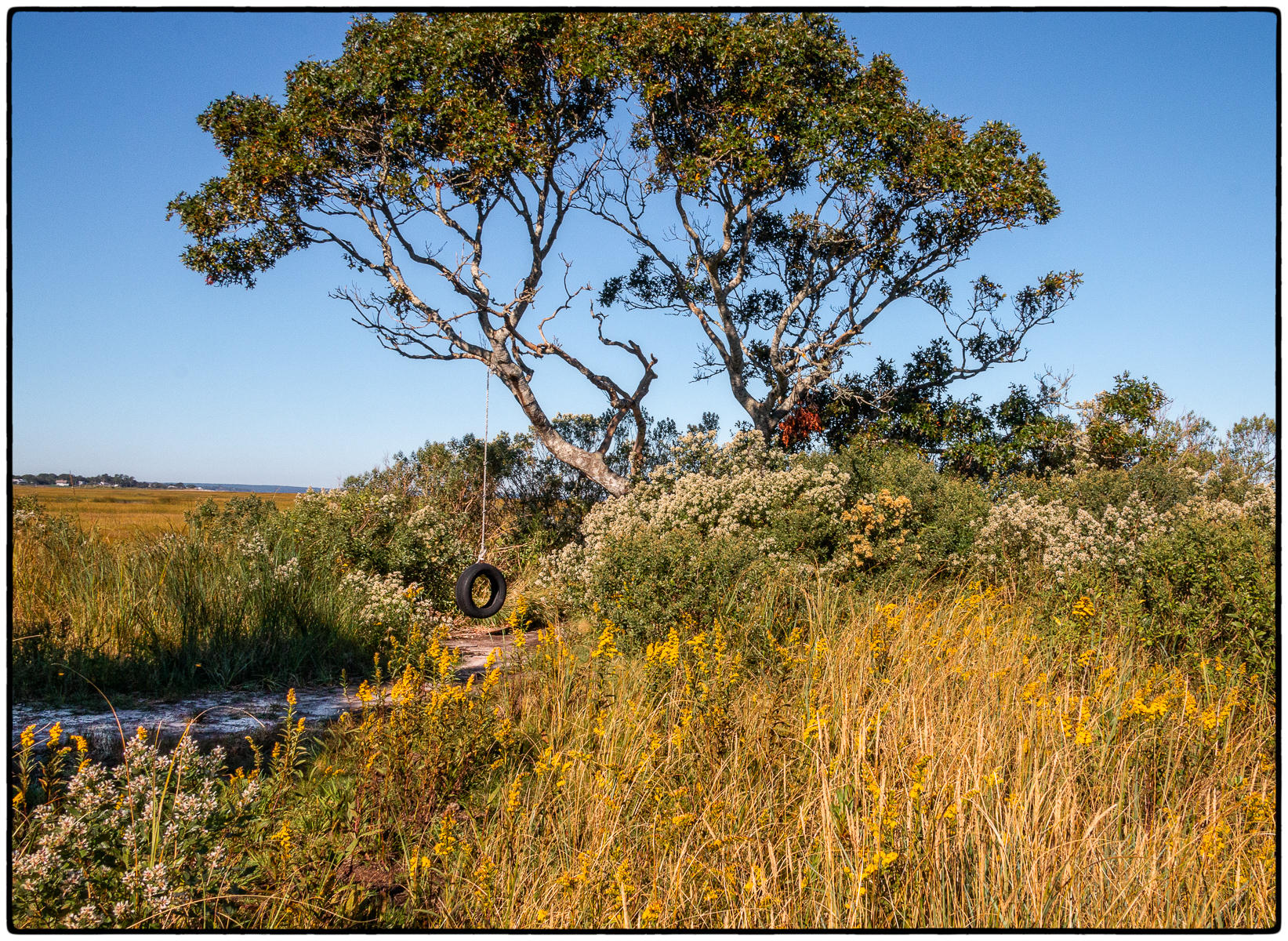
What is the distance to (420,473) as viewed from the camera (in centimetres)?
1190

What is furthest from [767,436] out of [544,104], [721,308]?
[544,104]

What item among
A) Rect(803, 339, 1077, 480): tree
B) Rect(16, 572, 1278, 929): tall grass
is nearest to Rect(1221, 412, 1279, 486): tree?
Rect(803, 339, 1077, 480): tree

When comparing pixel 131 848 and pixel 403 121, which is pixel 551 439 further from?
pixel 131 848

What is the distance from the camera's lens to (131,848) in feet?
7.72

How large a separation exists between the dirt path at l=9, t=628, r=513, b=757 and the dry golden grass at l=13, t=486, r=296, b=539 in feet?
11.2

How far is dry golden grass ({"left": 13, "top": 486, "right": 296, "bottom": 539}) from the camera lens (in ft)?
26.6

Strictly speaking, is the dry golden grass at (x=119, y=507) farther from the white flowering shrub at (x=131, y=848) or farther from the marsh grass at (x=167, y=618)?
the white flowering shrub at (x=131, y=848)

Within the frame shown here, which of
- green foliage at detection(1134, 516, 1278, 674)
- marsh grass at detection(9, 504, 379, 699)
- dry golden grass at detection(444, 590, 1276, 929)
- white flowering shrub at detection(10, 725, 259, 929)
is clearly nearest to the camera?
white flowering shrub at detection(10, 725, 259, 929)

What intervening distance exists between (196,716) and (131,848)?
171 centimetres

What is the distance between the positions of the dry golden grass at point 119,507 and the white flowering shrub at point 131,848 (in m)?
5.69

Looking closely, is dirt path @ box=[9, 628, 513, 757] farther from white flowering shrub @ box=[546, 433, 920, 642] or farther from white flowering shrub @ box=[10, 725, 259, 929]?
white flowering shrub @ box=[546, 433, 920, 642]

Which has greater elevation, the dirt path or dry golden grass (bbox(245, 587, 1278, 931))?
dry golden grass (bbox(245, 587, 1278, 931))

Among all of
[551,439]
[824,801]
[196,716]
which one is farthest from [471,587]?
[551,439]

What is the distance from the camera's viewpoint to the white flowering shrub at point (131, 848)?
7.18 ft
